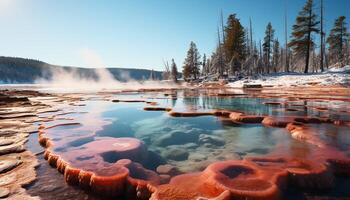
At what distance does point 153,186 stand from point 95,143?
132 inches

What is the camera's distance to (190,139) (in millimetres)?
7867

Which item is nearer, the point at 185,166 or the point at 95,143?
the point at 185,166

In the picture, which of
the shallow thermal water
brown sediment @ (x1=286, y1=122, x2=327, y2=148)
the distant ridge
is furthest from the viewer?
the distant ridge

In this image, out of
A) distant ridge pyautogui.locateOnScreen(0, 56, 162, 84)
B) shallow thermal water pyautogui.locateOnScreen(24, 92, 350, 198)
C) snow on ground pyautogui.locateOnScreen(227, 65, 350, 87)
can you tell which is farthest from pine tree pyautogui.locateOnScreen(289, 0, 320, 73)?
distant ridge pyautogui.locateOnScreen(0, 56, 162, 84)

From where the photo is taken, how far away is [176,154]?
6348 millimetres

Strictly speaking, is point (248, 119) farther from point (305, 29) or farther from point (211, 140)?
point (305, 29)

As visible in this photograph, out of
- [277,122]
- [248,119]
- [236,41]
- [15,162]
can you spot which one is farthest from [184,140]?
[236,41]

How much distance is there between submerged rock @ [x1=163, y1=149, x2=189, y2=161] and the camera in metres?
6.01

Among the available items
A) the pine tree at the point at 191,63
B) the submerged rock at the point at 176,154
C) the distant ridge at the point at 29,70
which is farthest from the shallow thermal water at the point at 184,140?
the distant ridge at the point at 29,70

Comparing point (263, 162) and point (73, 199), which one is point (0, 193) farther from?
point (263, 162)

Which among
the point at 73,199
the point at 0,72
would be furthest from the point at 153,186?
the point at 0,72

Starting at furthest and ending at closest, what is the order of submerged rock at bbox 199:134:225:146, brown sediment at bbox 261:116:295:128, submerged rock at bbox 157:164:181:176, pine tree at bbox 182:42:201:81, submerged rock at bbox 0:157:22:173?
pine tree at bbox 182:42:201:81 → brown sediment at bbox 261:116:295:128 → submerged rock at bbox 199:134:225:146 → submerged rock at bbox 157:164:181:176 → submerged rock at bbox 0:157:22:173

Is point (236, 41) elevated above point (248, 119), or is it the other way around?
point (236, 41)

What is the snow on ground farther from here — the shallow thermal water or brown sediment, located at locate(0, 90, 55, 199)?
brown sediment, located at locate(0, 90, 55, 199)
